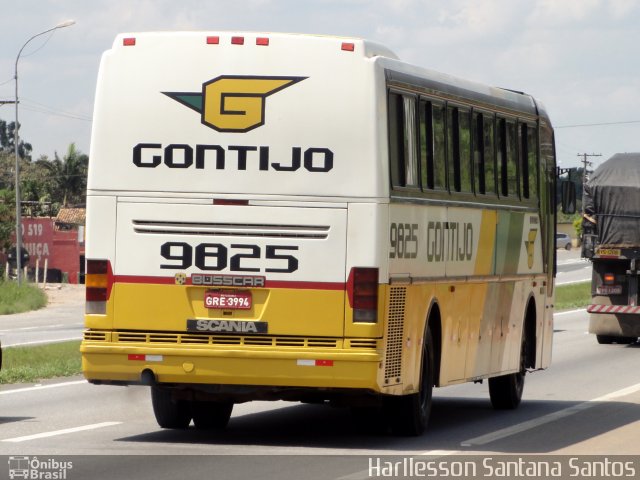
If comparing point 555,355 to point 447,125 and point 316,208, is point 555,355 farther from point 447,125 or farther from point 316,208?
point 316,208

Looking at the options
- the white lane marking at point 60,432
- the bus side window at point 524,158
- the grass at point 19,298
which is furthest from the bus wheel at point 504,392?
the grass at point 19,298

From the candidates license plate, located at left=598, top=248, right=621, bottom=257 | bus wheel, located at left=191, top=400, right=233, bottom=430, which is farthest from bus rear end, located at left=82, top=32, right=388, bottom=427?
license plate, located at left=598, top=248, right=621, bottom=257

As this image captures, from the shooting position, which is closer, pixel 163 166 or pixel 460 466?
pixel 460 466

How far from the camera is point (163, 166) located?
44.3 feet

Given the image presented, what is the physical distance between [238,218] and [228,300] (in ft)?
2.19

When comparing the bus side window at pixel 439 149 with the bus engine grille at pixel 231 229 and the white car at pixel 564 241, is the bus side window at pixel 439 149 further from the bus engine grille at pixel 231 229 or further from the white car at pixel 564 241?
the white car at pixel 564 241

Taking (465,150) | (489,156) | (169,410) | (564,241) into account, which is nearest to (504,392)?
(489,156)

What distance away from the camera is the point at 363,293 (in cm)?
1317

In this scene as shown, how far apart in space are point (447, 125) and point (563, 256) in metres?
105

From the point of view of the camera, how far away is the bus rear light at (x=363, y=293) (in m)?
13.1

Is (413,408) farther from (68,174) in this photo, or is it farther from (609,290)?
(68,174)

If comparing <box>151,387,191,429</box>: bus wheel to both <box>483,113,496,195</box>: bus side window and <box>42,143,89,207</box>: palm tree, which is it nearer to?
<box>483,113,496,195</box>: bus side window

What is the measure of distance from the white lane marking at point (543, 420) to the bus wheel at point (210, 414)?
90.7 inches

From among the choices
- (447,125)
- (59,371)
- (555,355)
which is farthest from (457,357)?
(555,355)
